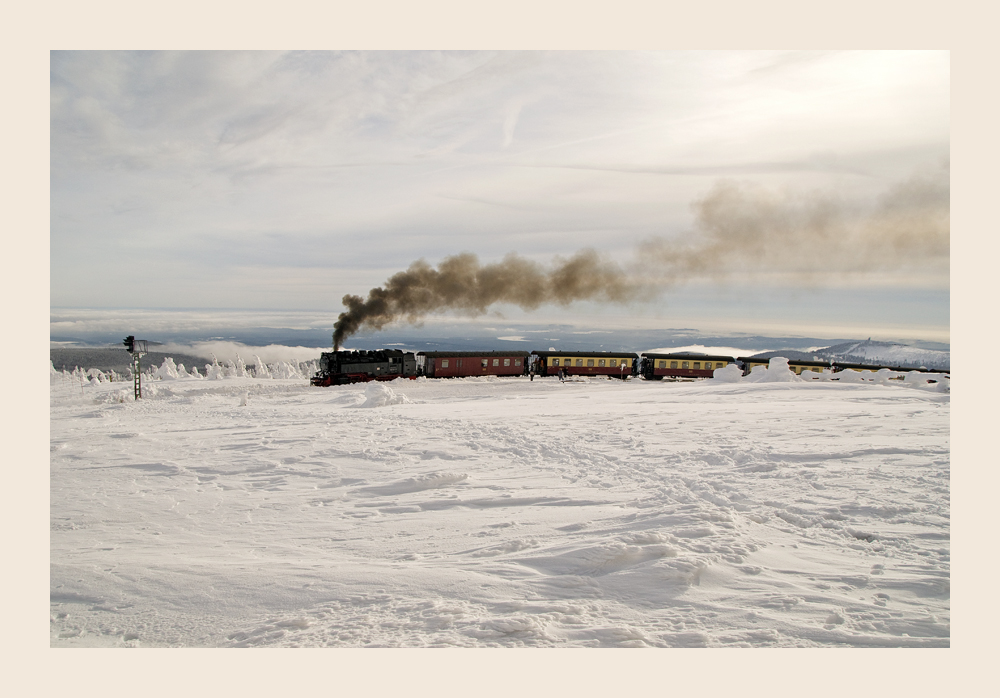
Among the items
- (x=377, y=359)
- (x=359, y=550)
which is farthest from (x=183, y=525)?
(x=377, y=359)

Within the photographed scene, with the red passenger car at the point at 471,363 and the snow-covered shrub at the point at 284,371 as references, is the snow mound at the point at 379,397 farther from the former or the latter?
the snow-covered shrub at the point at 284,371

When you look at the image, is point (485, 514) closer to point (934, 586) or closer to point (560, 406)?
point (934, 586)

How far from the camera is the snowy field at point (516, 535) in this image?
416 cm

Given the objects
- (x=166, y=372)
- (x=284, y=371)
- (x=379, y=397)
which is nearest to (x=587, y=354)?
(x=379, y=397)

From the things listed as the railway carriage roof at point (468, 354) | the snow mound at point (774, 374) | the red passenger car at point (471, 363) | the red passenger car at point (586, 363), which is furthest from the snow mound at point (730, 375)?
the railway carriage roof at point (468, 354)

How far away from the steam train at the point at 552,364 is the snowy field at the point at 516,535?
19768 millimetres

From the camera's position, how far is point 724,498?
671 centimetres

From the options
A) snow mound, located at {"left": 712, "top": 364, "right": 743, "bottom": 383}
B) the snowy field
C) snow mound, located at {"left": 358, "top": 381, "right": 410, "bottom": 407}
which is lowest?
the snowy field

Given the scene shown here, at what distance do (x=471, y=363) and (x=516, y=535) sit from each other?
1120 inches

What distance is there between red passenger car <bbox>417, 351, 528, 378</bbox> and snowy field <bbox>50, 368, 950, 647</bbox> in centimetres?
2099

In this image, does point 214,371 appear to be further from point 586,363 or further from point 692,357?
point 692,357

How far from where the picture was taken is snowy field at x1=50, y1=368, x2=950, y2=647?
416 cm

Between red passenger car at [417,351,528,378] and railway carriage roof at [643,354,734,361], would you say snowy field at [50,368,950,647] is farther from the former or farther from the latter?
railway carriage roof at [643,354,734,361]

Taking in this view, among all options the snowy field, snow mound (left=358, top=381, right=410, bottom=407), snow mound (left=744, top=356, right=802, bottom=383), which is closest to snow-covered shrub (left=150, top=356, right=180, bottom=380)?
snow mound (left=358, top=381, right=410, bottom=407)
